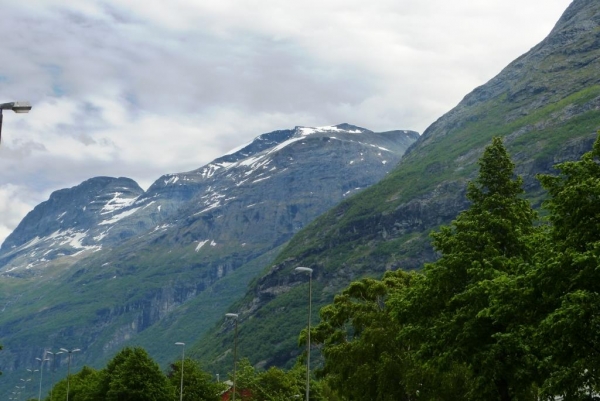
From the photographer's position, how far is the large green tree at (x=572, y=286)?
24141 mm

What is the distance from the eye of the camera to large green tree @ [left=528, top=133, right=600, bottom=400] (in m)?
24.1

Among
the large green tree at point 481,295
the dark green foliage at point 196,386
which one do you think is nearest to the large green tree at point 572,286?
the large green tree at point 481,295

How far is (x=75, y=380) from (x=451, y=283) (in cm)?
9977

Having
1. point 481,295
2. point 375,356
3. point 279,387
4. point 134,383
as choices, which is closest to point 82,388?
point 134,383

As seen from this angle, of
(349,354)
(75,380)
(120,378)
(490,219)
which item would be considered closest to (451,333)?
(490,219)

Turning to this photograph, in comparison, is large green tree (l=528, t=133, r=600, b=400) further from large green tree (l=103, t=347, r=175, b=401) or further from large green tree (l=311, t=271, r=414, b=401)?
large green tree (l=103, t=347, r=175, b=401)

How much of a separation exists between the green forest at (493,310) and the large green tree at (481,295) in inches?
2.3

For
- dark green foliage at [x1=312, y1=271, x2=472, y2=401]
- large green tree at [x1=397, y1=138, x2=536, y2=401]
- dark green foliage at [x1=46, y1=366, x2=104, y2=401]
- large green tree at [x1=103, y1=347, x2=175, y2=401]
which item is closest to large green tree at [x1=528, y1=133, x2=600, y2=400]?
large green tree at [x1=397, y1=138, x2=536, y2=401]

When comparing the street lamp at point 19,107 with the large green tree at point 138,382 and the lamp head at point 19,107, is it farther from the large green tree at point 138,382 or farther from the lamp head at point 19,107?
the large green tree at point 138,382

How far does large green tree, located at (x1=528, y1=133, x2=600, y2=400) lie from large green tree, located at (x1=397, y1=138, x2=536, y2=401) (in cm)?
239

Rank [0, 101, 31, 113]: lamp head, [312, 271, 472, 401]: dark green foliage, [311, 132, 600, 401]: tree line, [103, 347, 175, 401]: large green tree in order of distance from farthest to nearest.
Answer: [103, 347, 175, 401]: large green tree
[312, 271, 472, 401]: dark green foliage
[311, 132, 600, 401]: tree line
[0, 101, 31, 113]: lamp head

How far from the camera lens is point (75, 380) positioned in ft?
412

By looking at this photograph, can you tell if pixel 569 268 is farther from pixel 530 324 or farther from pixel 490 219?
pixel 490 219

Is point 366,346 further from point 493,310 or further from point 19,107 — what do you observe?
point 19,107
